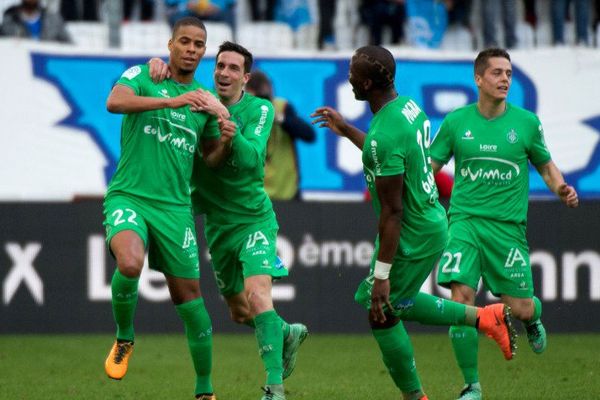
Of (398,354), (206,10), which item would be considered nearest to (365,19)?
(206,10)

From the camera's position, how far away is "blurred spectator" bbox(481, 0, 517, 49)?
1591 cm

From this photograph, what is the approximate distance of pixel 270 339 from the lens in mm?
8398

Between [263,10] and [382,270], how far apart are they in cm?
940

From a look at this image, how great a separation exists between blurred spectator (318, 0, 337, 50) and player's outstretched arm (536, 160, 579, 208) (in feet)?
21.9

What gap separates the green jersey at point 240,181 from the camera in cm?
874

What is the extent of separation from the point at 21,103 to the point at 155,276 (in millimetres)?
3254

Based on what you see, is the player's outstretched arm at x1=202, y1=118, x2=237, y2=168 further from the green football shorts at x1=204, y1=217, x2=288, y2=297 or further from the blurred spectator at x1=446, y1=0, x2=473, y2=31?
the blurred spectator at x1=446, y1=0, x2=473, y2=31

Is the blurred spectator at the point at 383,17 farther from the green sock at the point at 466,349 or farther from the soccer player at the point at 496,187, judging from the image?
the green sock at the point at 466,349

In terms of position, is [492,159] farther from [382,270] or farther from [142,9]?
[142,9]

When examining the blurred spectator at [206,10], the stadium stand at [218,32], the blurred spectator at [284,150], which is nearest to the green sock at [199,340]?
the blurred spectator at [284,150]

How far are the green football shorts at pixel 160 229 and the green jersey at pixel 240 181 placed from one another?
1.13ft

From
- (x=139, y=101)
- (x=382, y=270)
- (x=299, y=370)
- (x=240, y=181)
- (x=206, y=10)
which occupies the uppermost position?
(x=206, y=10)

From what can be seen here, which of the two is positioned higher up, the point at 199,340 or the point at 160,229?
the point at 160,229

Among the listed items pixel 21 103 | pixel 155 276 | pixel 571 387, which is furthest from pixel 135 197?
pixel 21 103
